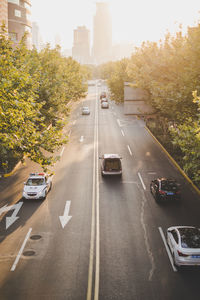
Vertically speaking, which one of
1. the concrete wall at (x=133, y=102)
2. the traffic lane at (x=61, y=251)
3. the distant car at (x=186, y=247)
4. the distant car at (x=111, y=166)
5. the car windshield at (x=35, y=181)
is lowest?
the traffic lane at (x=61, y=251)

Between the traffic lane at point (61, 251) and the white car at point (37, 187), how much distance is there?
0.80 m

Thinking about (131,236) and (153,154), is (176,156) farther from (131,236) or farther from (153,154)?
(131,236)

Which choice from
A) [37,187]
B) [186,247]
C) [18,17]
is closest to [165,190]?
[186,247]

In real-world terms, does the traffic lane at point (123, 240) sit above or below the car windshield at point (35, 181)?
below

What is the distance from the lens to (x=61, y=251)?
15508mm

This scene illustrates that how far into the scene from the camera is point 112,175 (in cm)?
2777

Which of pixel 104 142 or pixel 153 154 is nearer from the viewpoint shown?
pixel 153 154

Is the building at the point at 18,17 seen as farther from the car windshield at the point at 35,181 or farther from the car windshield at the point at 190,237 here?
the car windshield at the point at 190,237

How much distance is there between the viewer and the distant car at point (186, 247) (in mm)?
13297

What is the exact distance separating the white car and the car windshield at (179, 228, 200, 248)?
11330 millimetres

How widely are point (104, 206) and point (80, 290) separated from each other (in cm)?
941

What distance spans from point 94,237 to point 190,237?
543 cm

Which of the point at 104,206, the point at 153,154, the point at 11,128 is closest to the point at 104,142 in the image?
the point at 153,154

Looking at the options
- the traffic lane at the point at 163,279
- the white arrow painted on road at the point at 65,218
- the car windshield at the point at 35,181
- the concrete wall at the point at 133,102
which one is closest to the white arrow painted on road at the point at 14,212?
the car windshield at the point at 35,181
